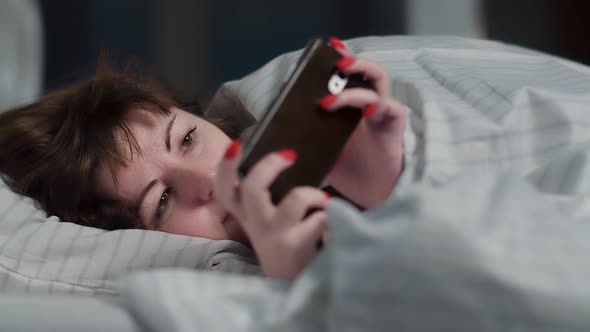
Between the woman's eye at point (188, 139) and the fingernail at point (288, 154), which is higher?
the fingernail at point (288, 154)

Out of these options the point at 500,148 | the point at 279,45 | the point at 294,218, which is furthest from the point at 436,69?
the point at 279,45

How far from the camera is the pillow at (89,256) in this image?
64 centimetres

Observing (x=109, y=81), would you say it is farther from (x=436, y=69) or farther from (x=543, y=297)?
(x=543, y=297)

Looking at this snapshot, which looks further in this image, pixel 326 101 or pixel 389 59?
pixel 389 59

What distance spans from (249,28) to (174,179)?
118cm

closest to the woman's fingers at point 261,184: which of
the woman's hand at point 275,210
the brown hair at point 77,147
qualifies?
the woman's hand at point 275,210

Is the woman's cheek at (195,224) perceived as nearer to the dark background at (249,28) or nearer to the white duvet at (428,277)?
the white duvet at (428,277)

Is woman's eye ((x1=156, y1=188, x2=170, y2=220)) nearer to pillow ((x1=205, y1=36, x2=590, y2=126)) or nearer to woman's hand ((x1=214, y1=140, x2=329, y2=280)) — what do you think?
pillow ((x1=205, y1=36, x2=590, y2=126))

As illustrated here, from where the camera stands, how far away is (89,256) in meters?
0.68

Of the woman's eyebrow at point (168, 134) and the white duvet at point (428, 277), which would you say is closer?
the white duvet at point (428, 277)

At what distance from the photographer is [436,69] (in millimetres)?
732

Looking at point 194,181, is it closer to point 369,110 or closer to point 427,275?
point 369,110

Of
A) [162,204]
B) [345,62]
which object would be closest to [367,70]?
[345,62]

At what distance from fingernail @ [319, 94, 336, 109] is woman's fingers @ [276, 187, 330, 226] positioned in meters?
0.09
